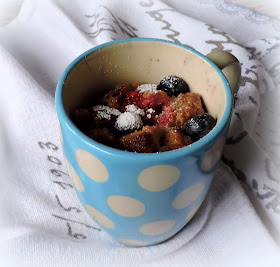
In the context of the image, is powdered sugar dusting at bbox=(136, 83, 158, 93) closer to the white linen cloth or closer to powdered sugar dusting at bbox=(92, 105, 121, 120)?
powdered sugar dusting at bbox=(92, 105, 121, 120)

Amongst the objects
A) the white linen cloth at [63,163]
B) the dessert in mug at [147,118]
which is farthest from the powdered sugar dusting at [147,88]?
the white linen cloth at [63,163]

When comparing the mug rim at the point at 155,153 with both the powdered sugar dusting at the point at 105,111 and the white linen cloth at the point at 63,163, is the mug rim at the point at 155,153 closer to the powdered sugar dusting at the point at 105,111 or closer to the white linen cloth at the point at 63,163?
the powdered sugar dusting at the point at 105,111

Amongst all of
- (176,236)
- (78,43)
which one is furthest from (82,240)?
(78,43)

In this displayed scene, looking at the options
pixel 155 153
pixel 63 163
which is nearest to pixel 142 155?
pixel 155 153

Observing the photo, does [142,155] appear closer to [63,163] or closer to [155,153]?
[155,153]

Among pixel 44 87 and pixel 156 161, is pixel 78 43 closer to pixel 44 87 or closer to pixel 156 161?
pixel 44 87

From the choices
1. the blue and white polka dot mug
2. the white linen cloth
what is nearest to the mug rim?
the blue and white polka dot mug
